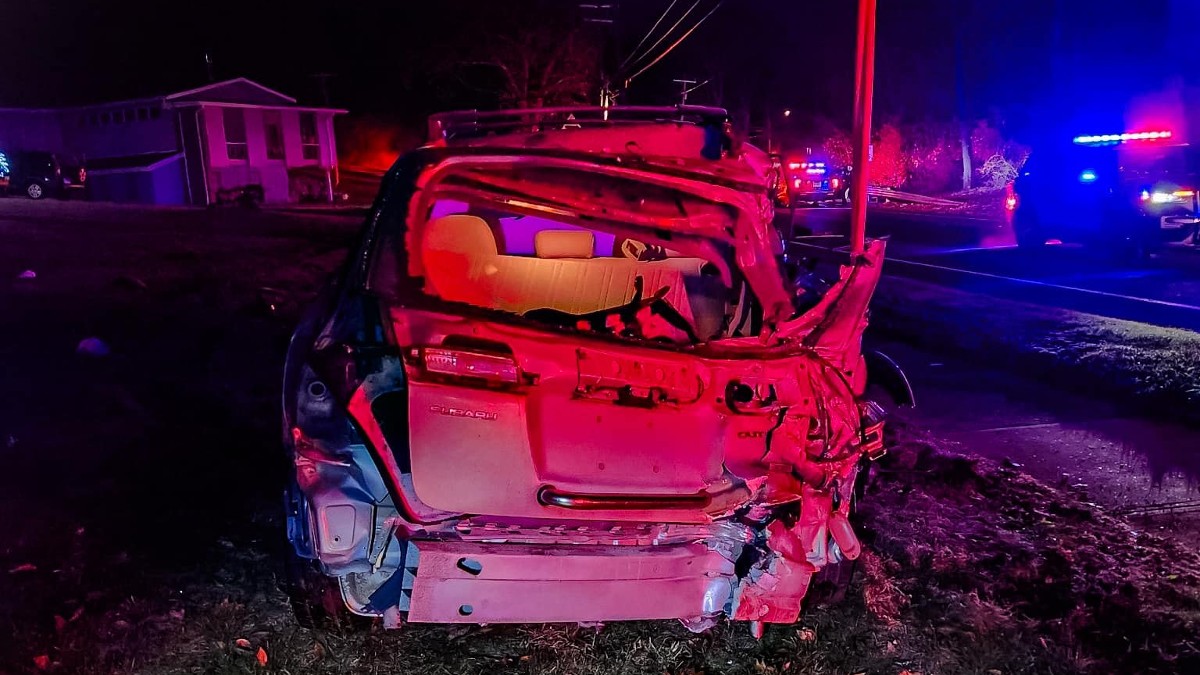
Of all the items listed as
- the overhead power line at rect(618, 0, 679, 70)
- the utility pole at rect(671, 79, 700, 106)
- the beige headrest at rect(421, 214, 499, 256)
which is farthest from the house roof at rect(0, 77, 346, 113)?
the beige headrest at rect(421, 214, 499, 256)

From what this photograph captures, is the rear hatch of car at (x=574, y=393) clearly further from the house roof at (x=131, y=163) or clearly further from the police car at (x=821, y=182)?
the house roof at (x=131, y=163)

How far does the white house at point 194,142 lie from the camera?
1209 inches

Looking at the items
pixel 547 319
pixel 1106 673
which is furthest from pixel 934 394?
pixel 547 319

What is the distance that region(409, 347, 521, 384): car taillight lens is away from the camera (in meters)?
2.71

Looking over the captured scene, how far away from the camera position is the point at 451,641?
11.5ft

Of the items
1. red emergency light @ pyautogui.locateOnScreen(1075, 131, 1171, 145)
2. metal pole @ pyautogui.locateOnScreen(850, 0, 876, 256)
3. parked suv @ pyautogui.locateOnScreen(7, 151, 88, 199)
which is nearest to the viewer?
metal pole @ pyautogui.locateOnScreen(850, 0, 876, 256)

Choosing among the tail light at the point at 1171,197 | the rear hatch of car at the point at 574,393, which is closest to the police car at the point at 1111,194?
the tail light at the point at 1171,197

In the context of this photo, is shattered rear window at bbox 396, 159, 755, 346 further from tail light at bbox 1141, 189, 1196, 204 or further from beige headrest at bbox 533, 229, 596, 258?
tail light at bbox 1141, 189, 1196, 204

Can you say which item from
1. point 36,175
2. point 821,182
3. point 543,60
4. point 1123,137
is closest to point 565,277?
point 1123,137

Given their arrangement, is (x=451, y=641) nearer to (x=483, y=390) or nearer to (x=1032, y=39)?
(x=483, y=390)

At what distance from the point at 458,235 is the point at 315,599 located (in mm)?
1551

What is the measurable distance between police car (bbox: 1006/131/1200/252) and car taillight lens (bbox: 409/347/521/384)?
14.5 m

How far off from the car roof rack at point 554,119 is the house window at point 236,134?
30.5 meters

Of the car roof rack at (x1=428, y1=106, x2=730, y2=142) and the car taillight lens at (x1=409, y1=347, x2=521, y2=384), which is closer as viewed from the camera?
the car taillight lens at (x1=409, y1=347, x2=521, y2=384)
